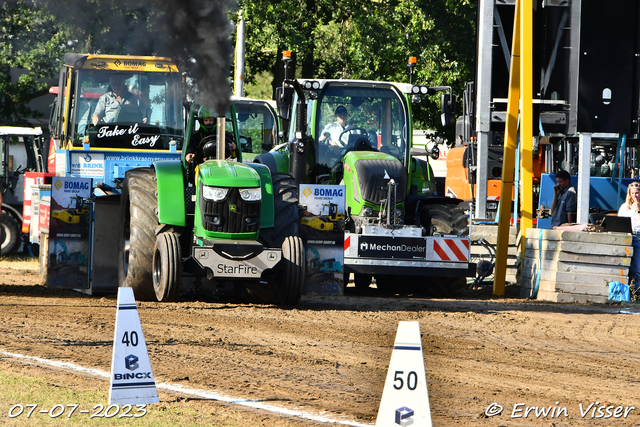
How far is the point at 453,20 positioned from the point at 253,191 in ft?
51.1

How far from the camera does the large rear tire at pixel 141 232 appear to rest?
10406 millimetres

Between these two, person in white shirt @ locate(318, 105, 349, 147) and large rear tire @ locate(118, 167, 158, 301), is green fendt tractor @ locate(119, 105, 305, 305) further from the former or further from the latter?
person in white shirt @ locate(318, 105, 349, 147)

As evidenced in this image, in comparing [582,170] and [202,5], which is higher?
[202,5]

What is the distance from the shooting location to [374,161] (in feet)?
40.8

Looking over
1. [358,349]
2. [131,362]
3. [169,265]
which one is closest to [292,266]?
[169,265]

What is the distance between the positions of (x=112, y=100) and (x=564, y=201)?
27.6ft

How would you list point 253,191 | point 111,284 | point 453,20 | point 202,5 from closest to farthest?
point 253,191 → point 202,5 → point 111,284 → point 453,20

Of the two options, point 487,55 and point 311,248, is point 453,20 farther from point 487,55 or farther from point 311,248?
point 311,248

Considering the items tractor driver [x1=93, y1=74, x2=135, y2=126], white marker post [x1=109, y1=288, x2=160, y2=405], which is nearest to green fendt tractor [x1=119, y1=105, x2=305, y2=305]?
white marker post [x1=109, y1=288, x2=160, y2=405]

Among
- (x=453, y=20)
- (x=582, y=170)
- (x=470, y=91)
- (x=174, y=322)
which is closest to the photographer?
(x=174, y=322)

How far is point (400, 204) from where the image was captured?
1259 centimetres

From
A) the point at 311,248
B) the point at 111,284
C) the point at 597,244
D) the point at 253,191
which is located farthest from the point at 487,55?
the point at 111,284

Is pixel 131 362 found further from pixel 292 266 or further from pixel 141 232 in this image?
pixel 141 232

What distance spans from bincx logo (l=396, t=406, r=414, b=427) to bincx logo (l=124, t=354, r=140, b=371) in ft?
5.58
